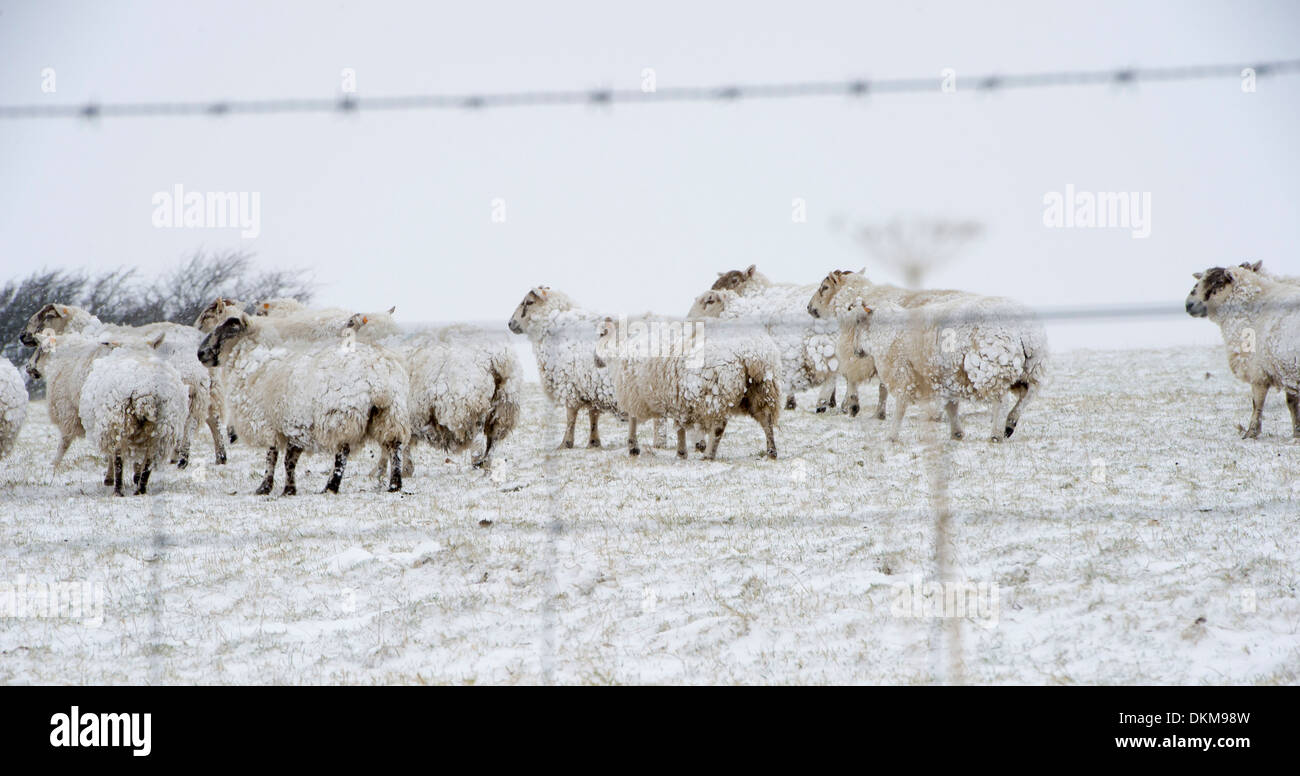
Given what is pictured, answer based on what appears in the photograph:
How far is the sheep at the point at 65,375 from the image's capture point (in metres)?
10.3

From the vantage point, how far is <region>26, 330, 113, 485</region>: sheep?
1033cm

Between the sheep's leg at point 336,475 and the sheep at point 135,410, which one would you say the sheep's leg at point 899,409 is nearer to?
the sheep's leg at point 336,475

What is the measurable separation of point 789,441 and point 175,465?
6.60 meters

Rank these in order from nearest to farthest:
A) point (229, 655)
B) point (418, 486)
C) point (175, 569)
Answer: point (229, 655) → point (175, 569) → point (418, 486)

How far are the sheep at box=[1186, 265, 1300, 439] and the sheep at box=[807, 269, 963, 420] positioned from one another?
9.12 feet

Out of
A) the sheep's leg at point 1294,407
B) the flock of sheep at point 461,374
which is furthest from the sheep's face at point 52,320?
the sheep's leg at point 1294,407

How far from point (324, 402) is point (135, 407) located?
68.2 inches

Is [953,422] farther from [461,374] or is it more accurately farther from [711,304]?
[461,374]

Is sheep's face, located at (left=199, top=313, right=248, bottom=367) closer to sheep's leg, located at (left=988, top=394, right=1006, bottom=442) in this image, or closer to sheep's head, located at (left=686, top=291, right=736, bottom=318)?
sheep's head, located at (left=686, top=291, right=736, bottom=318)

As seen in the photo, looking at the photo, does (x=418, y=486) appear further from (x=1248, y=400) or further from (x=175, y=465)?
(x=1248, y=400)

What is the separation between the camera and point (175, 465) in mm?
11719

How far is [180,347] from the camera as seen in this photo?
11500 millimetres
